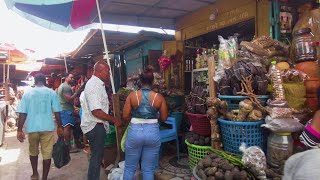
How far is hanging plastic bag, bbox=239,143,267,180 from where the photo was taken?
272cm

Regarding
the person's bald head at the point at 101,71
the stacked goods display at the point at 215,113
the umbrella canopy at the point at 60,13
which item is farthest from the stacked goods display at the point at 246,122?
the umbrella canopy at the point at 60,13

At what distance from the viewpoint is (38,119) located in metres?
4.72

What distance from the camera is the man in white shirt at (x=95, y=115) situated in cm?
388

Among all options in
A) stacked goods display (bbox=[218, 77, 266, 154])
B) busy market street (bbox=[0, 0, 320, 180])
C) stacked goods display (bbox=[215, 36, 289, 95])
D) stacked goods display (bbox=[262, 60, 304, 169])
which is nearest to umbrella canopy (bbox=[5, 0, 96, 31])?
busy market street (bbox=[0, 0, 320, 180])

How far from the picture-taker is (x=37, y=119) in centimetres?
471

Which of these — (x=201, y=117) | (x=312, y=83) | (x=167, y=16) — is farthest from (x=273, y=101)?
(x=167, y=16)

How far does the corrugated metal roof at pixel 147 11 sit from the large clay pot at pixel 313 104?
3397 mm

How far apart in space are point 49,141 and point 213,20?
4504 millimetres

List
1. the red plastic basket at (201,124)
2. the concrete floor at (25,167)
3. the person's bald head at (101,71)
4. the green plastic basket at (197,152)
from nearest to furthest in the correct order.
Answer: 1. the green plastic basket at (197,152)
2. the red plastic basket at (201,124)
3. the person's bald head at (101,71)
4. the concrete floor at (25,167)

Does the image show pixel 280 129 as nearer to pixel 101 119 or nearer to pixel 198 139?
pixel 198 139

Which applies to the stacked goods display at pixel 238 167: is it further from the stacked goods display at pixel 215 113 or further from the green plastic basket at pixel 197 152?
the green plastic basket at pixel 197 152

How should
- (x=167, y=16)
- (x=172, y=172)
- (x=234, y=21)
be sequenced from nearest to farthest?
(x=172, y=172) < (x=234, y=21) < (x=167, y=16)

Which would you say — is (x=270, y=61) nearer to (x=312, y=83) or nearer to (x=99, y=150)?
(x=312, y=83)

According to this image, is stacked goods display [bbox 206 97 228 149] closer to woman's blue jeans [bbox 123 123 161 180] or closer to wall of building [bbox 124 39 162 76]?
woman's blue jeans [bbox 123 123 161 180]
